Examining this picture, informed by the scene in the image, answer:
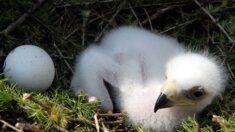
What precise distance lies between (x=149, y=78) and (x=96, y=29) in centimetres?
84

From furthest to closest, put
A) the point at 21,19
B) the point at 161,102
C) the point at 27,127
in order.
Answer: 1. the point at 21,19
2. the point at 161,102
3. the point at 27,127

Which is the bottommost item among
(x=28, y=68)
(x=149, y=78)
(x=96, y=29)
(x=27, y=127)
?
(x=27, y=127)

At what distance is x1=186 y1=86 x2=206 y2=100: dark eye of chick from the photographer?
11.0ft

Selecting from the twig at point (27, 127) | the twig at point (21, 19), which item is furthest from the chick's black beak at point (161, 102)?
the twig at point (21, 19)

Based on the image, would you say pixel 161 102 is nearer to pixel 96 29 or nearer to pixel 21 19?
pixel 96 29

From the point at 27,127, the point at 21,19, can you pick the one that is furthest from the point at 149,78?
the point at 21,19

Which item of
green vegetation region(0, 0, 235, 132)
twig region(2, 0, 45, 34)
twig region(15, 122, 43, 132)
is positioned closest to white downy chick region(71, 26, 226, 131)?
green vegetation region(0, 0, 235, 132)

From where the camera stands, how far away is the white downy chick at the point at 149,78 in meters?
3.34

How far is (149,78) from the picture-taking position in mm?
3555

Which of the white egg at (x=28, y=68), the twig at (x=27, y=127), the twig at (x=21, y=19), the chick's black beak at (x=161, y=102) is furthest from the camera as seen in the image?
the twig at (x=21, y=19)

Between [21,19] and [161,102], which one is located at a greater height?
[21,19]

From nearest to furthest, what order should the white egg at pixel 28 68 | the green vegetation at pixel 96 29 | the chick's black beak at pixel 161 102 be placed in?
1. the chick's black beak at pixel 161 102
2. the white egg at pixel 28 68
3. the green vegetation at pixel 96 29

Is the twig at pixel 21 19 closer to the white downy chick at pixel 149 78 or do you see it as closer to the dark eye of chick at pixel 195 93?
the white downy chick at pixel 149 78

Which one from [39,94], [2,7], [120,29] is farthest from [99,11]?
[39,94]
